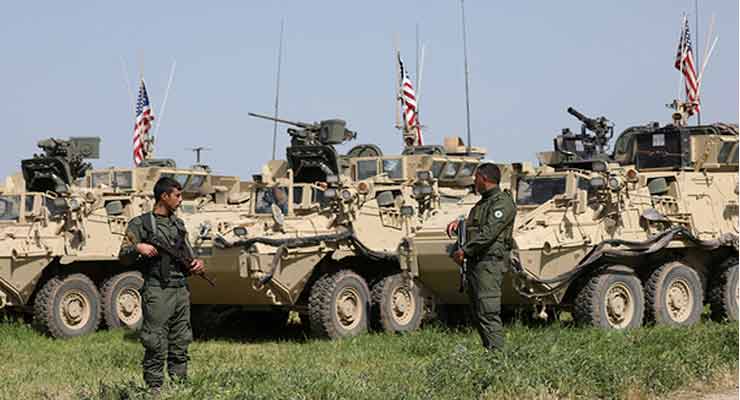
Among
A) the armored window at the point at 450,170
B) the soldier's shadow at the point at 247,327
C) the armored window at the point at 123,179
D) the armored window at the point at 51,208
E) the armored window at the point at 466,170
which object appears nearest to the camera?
the soldier's shadow at the point at 247,327

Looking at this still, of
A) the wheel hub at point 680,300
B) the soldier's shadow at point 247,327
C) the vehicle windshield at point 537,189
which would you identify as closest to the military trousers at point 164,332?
the soldier's shadow at point 247,327

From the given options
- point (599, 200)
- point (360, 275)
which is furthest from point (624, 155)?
point (360, 275)

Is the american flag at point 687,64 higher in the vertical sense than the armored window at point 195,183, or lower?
higher

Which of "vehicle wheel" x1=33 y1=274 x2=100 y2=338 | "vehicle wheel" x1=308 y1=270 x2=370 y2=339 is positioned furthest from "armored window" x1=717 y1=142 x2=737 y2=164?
"vehicle wheel" x1=33 y1=274 x2=100 y2=338

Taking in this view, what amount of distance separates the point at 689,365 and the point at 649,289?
4.65 metres

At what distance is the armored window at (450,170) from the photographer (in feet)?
55.7

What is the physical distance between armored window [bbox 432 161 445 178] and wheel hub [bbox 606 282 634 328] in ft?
12.7

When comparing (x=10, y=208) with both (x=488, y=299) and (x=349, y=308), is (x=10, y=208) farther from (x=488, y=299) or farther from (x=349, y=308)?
(x=488, y=299)

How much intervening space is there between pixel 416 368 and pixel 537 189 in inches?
197

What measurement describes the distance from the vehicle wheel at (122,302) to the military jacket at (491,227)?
690cm

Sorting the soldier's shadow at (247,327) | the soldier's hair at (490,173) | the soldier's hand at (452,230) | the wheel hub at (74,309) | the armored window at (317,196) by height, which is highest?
the armored window at (317,196)

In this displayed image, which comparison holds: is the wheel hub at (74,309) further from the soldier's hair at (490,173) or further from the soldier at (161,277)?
the soldier at (161,277)

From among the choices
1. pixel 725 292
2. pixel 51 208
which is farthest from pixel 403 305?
pixel 51 208

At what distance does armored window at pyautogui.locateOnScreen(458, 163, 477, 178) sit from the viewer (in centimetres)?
1712
